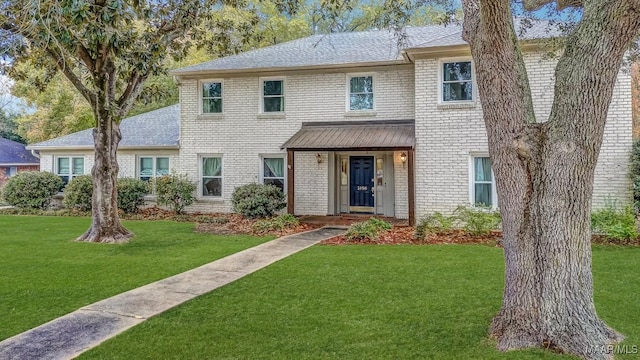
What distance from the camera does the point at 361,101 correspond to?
14.5 m

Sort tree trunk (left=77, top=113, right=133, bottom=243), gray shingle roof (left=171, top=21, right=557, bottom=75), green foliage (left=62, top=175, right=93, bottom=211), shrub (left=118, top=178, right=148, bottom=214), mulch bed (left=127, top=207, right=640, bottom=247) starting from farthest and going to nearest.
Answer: green foliage (left=62, top=175, right=93, bottom=211) < shrub (left=118, top=178, right=148, bottom=214) < gray shingle roof (left=171, top=21, right=557, bottom=75) < tree trunk (left=77, top=113, right=133, bottom=243) < mulch bed (left=127, top=207, right=640, bottom=247)

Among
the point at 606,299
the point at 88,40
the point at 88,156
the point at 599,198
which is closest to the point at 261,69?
the point at 88,40

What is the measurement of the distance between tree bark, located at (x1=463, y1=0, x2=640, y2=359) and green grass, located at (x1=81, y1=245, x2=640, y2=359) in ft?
1.16

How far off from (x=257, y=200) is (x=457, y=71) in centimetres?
753

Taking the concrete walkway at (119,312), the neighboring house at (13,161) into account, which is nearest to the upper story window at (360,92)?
the concrete walkway at (119,312)

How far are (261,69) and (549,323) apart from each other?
12967mm

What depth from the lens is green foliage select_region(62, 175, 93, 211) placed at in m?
16.0

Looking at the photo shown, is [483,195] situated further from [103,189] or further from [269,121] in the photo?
[103,189]

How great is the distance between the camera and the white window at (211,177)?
1591cm

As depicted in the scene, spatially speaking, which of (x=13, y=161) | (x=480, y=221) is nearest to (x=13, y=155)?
(x=13, y=161)

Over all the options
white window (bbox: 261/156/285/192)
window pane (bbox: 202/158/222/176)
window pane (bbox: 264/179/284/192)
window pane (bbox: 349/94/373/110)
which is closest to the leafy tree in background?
window pane (bbox: 202/158/222/176)

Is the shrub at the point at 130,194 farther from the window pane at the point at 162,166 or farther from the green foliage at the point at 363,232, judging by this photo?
the green foliage at the point at 363,232

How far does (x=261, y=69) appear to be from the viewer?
14852mm

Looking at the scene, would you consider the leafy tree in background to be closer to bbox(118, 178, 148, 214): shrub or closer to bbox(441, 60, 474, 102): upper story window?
bbox(118, 178, 148, 214): shrub
